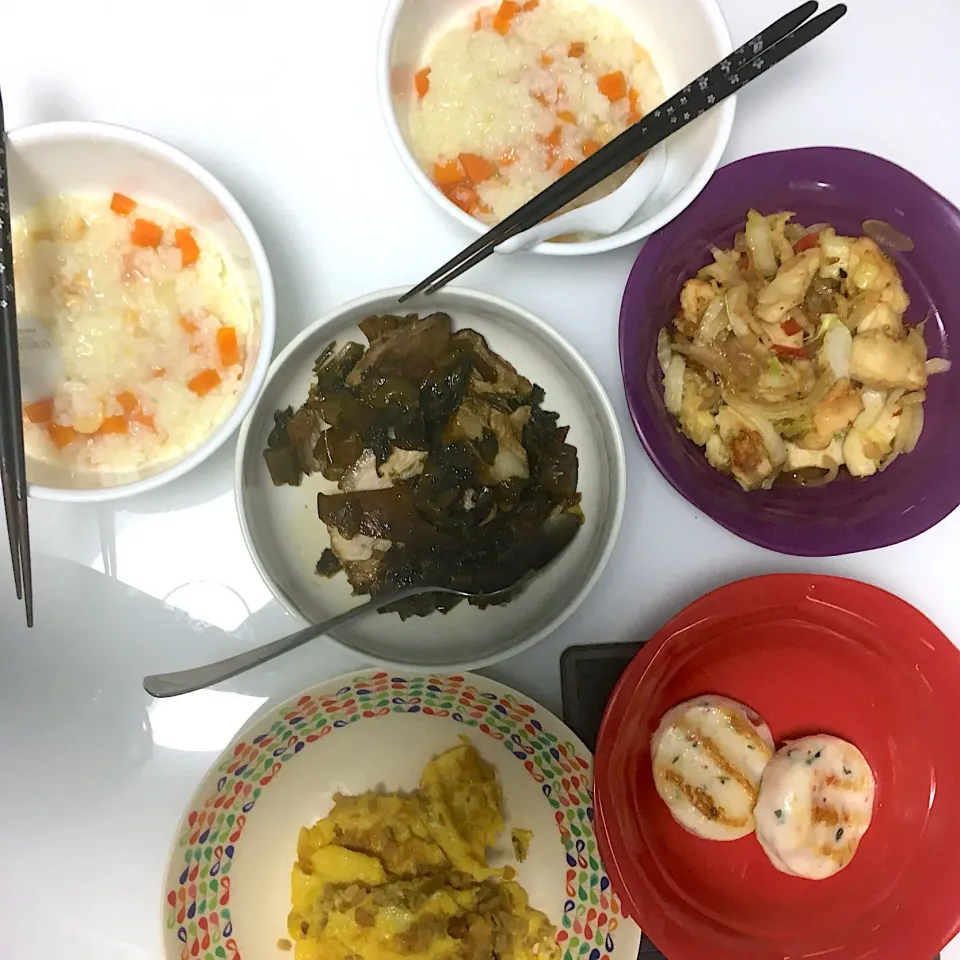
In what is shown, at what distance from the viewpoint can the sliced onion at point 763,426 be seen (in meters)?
0.91

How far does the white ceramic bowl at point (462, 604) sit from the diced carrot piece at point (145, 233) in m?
0.21

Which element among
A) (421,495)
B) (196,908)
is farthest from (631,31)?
(196,908)

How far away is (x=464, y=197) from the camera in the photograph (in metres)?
0.92

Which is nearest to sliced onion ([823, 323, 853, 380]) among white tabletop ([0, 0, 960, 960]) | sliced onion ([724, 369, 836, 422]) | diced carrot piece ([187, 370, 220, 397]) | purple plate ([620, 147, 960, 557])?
sliced onion ([724, 369, 836, 422])

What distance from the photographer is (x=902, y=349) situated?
2.98 feet

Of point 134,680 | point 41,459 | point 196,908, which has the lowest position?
point 196,908

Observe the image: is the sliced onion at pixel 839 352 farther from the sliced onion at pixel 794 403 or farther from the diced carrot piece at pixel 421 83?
the diced carrot piece at pixel 421 83

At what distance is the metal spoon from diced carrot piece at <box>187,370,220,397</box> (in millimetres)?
273

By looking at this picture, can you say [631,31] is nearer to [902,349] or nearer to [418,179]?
[418,179]

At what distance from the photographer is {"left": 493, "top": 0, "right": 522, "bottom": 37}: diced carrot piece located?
3.16 feet

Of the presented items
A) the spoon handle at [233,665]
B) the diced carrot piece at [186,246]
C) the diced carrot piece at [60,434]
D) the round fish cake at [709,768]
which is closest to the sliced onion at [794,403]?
the round fish cake at [709,768]

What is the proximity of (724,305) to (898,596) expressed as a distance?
0.41m

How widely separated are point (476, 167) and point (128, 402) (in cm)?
46

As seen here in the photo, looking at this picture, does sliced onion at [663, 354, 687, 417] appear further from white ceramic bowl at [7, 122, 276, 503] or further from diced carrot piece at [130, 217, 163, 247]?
diced carrot piece at [130, 217, 163, 247]
